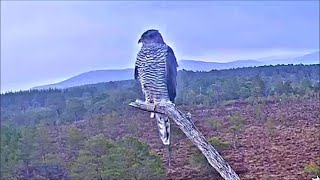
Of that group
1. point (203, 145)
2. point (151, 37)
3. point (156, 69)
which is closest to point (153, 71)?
point (156, 69)

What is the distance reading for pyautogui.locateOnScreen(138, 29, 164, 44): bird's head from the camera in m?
3.51

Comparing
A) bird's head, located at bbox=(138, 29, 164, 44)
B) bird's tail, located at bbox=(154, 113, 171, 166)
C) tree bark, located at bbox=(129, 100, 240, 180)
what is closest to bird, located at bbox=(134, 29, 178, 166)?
bird's head, located at bbox=(138, 29, 164, 44)

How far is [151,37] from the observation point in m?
3.53

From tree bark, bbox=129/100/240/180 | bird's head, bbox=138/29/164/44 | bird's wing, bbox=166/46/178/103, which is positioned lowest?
tree bark, bbox=129/100/240/180

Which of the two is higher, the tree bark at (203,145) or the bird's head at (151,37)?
the bird's head at (151,37)

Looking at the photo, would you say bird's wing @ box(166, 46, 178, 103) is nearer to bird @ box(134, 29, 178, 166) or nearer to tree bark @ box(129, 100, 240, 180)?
bird @ box(134, 29, 178, 166)

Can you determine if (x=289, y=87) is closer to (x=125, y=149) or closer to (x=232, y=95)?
(x=232, y=95)

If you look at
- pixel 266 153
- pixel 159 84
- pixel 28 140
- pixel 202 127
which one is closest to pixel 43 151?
pixel 28 140

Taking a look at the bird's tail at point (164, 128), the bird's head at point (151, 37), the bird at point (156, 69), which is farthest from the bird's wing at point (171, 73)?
the bird's tail at point (164, 128)

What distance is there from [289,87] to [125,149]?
959 inches

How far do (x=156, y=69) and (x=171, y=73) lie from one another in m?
0.12

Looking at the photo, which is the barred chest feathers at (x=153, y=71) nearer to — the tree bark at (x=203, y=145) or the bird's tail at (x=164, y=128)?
the bird's tail at (x=164, y=128)

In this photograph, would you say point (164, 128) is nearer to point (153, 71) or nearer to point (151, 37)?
point (151, 37)

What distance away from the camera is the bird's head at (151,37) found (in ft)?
11.5
